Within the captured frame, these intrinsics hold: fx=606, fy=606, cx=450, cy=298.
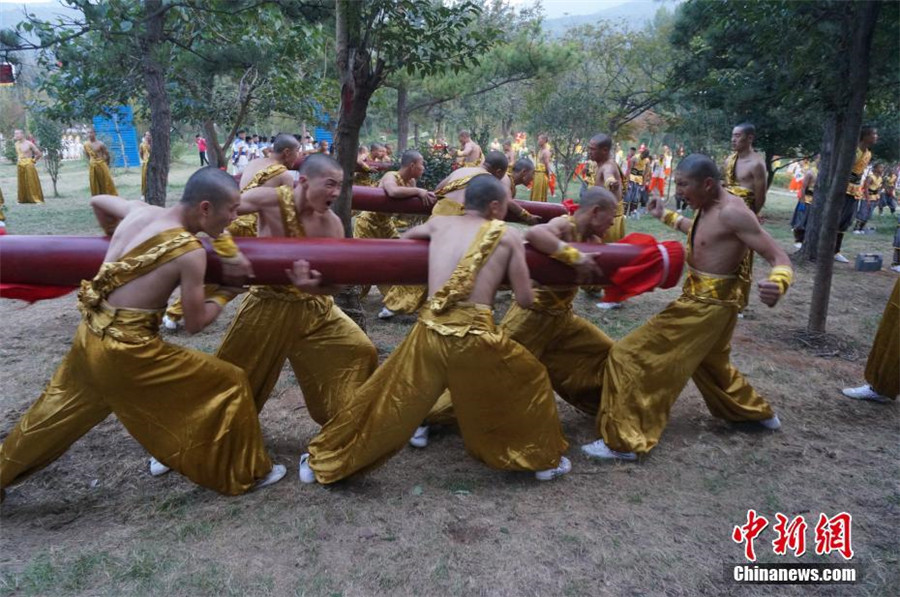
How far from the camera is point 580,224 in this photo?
373 centimetres

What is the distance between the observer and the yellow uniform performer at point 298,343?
11.3 feet

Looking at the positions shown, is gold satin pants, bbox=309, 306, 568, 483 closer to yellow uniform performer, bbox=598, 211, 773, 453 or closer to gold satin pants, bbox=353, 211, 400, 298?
yellow uniform performer, bbox=598, 211, 773, 453

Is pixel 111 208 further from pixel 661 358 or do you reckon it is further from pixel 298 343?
pixel 661 358

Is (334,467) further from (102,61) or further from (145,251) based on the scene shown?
(102,61)

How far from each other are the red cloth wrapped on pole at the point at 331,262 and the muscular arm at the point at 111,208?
0.15 m

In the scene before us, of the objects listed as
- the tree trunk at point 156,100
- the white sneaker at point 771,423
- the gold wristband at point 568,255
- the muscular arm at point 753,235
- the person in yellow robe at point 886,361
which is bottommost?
the white sneaker at point 771,423

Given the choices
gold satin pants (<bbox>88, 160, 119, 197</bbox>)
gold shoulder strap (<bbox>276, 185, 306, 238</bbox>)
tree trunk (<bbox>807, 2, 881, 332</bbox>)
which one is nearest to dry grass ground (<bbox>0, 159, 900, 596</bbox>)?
gold shoulder strap (<bbox>276, 185, 306, 238</bbox>)

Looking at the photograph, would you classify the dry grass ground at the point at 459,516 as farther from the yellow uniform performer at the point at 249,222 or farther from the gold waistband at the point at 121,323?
the yellow uniform performer at the point at 249,222

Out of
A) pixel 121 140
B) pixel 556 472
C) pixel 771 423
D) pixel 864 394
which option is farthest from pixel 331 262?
pixel 121 140

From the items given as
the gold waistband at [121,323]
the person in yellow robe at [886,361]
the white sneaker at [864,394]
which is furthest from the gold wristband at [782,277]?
the gold waistband at [121,323]

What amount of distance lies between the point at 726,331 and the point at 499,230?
1.74 meters

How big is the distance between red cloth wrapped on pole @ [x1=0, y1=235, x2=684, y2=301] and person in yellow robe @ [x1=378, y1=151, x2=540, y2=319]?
96 centimetres

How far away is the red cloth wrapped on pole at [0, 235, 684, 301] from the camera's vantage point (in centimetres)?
301

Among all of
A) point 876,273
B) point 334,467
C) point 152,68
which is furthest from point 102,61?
point 876,273
